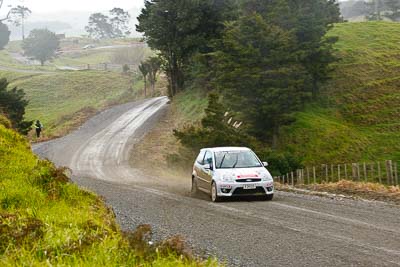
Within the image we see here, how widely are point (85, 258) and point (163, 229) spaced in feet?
18.9

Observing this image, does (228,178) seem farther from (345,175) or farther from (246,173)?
(345,175)

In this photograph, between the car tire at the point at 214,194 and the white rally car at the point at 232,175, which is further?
the car tire at the point at 214,194

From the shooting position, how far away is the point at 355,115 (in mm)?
39438

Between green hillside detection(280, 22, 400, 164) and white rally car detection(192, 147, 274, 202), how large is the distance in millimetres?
16109

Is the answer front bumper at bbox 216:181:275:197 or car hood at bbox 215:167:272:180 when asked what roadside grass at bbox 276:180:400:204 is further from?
front bumper at bbox 216:181:275:197

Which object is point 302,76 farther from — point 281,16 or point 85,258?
point 85,258

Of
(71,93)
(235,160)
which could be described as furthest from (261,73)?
(71,93)

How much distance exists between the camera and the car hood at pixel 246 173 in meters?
16.4

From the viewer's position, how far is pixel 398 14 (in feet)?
339

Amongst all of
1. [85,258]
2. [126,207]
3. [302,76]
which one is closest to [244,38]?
[302,76]

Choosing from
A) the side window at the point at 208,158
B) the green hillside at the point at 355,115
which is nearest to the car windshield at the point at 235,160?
the side window at the point at 208,158

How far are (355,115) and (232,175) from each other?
82.5 ft

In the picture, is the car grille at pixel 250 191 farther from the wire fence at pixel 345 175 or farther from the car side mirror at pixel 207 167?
the wire fence at pixel 345 175

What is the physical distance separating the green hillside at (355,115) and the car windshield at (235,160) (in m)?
16.1
